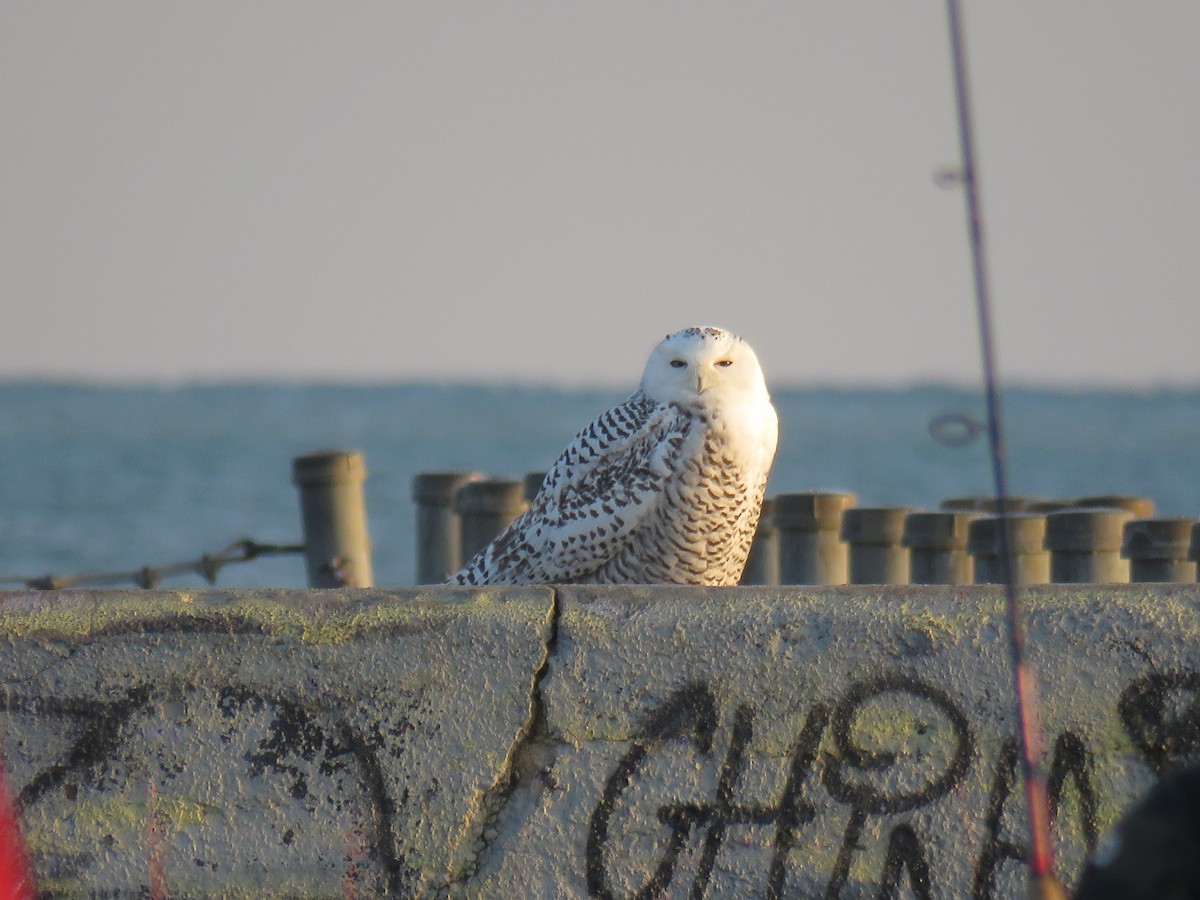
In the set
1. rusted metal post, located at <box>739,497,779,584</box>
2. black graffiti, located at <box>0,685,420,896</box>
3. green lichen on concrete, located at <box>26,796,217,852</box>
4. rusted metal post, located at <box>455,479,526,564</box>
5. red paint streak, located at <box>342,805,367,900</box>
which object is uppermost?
rusted metal post, located at <box>455,479,526,564</box>

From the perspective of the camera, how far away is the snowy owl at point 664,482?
511cm

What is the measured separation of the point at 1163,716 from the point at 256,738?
1723 mm

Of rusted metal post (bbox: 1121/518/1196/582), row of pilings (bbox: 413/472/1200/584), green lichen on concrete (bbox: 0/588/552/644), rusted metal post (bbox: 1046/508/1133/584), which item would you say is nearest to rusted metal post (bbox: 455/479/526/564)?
row of pilings (bbox: 413/472/1200/584)

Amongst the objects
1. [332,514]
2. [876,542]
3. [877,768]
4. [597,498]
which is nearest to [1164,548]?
[876,542]

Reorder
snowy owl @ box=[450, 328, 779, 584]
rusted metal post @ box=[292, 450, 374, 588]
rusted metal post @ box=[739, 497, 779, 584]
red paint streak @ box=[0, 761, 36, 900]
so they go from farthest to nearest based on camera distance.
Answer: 1. rusted metal post @ box=[739, 497, 779, 584]
2. rusted metal post @ box=[292, 450, 374, 588]
3. snowy owl @ box=[450, 328, 779, 584]
4. red paint streak @ box=[0, 761, 36, 900]

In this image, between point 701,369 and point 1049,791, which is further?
point 701,369

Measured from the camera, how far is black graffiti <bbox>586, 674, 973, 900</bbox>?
3.16 meters

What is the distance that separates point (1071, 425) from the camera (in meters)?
71.8

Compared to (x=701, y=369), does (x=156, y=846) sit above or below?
below

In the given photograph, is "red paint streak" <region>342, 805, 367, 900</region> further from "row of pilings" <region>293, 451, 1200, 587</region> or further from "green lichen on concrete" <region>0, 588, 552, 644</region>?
"row of pilings" <region>293, 451, 1200, 587</region>

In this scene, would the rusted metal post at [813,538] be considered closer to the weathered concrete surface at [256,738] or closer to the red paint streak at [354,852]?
the weathered concrete surface at [256,738]

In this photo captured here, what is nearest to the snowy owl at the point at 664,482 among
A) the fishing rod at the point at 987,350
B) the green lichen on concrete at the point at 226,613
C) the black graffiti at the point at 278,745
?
the green lichen on concrete at the point at 226,613

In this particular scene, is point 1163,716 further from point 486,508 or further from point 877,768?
point 486,508

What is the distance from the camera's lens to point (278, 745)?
10.4 feet
